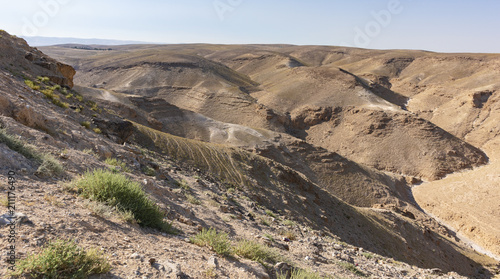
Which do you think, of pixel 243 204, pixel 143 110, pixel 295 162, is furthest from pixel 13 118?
pixel 143 110

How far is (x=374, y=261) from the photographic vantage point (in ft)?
26.9

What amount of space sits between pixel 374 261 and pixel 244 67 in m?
80.1

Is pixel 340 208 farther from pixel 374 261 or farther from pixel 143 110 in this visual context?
pixel 143 110

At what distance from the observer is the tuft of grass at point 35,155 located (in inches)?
179

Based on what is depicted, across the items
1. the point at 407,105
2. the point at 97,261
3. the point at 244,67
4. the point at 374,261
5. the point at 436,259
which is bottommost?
the point at 436,259

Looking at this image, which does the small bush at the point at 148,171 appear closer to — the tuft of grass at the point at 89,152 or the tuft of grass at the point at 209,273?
the tuft of grass at the point at 89,152

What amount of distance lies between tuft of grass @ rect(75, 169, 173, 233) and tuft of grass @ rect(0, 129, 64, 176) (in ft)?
1.61

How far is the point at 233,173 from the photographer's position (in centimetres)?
1606

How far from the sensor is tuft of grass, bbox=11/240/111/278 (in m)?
2.35

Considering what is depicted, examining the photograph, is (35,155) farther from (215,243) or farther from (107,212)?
(215,243)

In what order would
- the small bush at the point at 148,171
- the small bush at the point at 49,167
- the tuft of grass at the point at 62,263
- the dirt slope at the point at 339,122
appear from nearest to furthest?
the tuft of grass at the point at 62,263 → the small bush at the point at 49,167 → the small bush at the point at 148,171 → the dirt slope at the point at 339,122

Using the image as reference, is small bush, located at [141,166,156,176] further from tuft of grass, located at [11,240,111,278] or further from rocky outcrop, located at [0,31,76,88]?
rocky outcrop, located at [0,31,76,88]

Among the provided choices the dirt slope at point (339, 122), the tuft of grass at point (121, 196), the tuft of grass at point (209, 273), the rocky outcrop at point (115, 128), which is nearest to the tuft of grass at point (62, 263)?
the tuft of grass at point (209, 273)

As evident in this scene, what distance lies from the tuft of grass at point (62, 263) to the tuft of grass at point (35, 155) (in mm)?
2251
